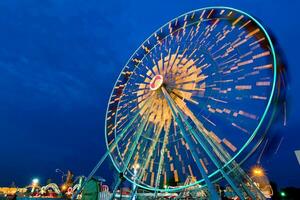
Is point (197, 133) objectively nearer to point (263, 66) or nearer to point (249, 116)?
point (249, 116)

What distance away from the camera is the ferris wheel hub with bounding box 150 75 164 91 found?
15647 millimetres

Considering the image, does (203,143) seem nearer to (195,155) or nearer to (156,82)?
Result: (195,155)

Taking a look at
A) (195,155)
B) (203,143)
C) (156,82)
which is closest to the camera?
(195,155)

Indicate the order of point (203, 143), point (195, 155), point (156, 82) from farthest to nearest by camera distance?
1. point (156, 82)
2. point (203, 143)
3. point (195, 155)

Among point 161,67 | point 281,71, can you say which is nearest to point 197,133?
point 281,71

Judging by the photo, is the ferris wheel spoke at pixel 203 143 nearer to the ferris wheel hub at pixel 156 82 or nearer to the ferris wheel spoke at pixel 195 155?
the ferris wheel spoke at pixel 195 155

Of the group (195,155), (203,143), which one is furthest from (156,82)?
(195,155)

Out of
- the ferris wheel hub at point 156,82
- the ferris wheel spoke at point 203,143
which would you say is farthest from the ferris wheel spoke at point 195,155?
the ferris wheel hub at point 156,82

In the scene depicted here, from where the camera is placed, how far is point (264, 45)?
1213 centimetres

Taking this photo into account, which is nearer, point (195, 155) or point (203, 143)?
point (195, 155)

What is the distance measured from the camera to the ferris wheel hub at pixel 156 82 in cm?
1565

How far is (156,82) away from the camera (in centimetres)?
1597

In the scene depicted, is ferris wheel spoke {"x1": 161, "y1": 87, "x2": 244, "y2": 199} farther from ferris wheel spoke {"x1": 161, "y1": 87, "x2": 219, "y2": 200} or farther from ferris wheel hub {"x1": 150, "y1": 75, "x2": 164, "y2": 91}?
ferris wheel hub {"x1": 150, "y1": 75, "x2": 164, "y2": 91}

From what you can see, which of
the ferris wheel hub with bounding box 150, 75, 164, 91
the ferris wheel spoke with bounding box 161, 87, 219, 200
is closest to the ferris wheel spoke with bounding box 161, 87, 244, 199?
the ferris wheel spoke with bounding box 161, 87, 219, 200
